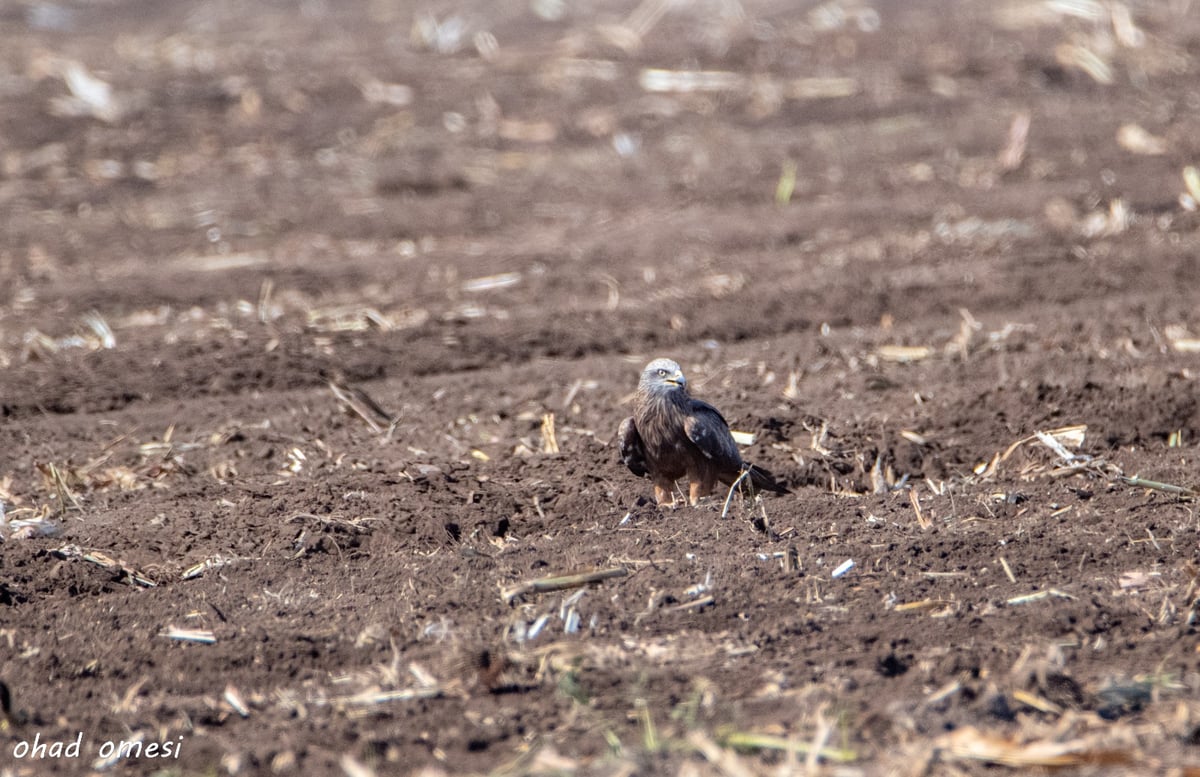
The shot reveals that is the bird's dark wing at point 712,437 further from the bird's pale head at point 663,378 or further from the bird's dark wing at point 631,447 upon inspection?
the bird's dark wing at point 631,447

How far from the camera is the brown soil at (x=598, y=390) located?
16.4ft

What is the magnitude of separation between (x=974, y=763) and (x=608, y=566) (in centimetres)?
214

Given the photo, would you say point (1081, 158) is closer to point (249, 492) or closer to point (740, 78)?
point (740, 78)

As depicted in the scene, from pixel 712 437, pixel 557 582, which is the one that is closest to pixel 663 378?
pixel 712 437

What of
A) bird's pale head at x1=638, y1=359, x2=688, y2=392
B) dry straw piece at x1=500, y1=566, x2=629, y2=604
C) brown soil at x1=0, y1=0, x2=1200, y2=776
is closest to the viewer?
brown soil at x1=0, y1=0, x2=1200, y2=776

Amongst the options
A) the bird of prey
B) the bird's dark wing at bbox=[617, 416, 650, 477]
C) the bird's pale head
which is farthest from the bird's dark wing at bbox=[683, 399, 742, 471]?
the bird's dark wing at bbox=[617, 416, 650, 477]

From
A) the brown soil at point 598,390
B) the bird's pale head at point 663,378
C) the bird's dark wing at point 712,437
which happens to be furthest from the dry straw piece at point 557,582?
the bird's pale head at point 663,378

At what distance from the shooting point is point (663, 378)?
24.6 ft

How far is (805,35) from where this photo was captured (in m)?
18.8

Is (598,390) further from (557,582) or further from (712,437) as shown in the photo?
(557,582)

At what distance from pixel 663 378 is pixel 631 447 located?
0.43 m

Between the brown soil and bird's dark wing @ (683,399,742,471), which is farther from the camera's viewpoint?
bird's dark wing @ (683,399,742,471)

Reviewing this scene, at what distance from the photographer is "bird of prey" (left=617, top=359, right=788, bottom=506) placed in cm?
723

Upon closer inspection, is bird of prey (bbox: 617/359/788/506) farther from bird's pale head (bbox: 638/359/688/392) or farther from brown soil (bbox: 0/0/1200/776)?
brown soil (bbox: 0/0/1200/776)
